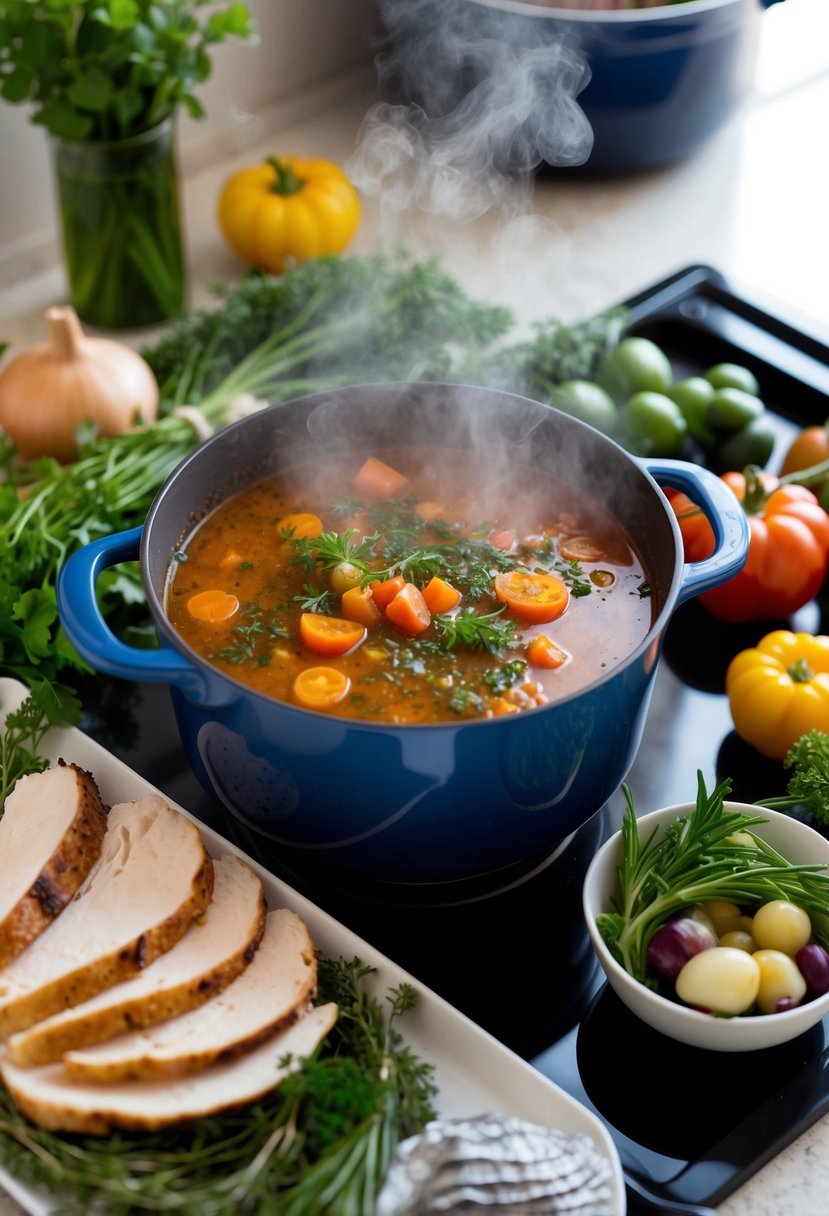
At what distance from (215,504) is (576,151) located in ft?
5.86

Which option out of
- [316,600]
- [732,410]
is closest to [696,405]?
[732,410]

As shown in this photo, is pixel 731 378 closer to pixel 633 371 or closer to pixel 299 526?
pixel 633 371

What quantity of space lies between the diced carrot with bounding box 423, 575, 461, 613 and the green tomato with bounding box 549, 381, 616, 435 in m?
0.76

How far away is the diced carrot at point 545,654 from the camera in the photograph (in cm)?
191

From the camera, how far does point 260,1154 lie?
148 centimetres

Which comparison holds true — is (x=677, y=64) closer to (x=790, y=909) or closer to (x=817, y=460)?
(x=817, y=460)

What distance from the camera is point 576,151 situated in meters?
3.50

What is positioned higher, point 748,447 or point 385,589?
point 385,589

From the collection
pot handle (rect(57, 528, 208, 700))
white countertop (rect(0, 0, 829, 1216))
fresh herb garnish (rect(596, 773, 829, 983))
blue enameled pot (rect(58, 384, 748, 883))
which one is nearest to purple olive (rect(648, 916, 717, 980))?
fresh herb garnish (rect(596, 773, 829, 983))

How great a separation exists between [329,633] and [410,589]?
13 cm

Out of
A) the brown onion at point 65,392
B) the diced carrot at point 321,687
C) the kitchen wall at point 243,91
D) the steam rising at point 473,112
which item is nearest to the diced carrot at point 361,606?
the diced carrot at point 321,687

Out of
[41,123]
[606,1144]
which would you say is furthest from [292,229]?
[606,1144]

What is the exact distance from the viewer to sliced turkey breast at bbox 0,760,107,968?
1650 millimetres

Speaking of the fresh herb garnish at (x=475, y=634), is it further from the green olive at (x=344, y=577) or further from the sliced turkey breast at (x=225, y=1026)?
the sliced turkey breast at (x=225, y=1026)
